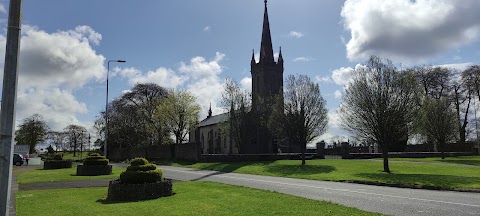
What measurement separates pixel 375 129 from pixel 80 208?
23.8 meters

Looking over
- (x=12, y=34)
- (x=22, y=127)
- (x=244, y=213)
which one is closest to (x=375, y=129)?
(x=244, y=213)

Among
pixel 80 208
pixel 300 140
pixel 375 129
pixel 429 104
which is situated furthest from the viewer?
pixel 429 104

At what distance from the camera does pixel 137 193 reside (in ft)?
45.9

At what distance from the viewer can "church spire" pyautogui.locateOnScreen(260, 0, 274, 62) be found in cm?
7300

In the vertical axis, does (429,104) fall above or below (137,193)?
above

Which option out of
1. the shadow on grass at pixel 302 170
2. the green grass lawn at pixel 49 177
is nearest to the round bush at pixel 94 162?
the green grass lawn at pixel 49 177

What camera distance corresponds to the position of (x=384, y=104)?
28688mm

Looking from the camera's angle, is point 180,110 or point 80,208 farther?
point 180,110

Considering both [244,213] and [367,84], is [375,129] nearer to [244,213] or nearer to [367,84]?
[367,84]

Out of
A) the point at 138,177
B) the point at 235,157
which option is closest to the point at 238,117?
the point at 235,157

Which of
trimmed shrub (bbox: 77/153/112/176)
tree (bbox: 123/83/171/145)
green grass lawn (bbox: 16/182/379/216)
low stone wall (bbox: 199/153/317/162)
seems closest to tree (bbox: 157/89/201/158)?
tree (bbox: 123/83/171/145)

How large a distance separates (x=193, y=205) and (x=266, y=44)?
6519cm

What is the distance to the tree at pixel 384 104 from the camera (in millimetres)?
28422

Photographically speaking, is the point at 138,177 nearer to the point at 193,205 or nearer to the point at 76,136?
the point at 193,205
